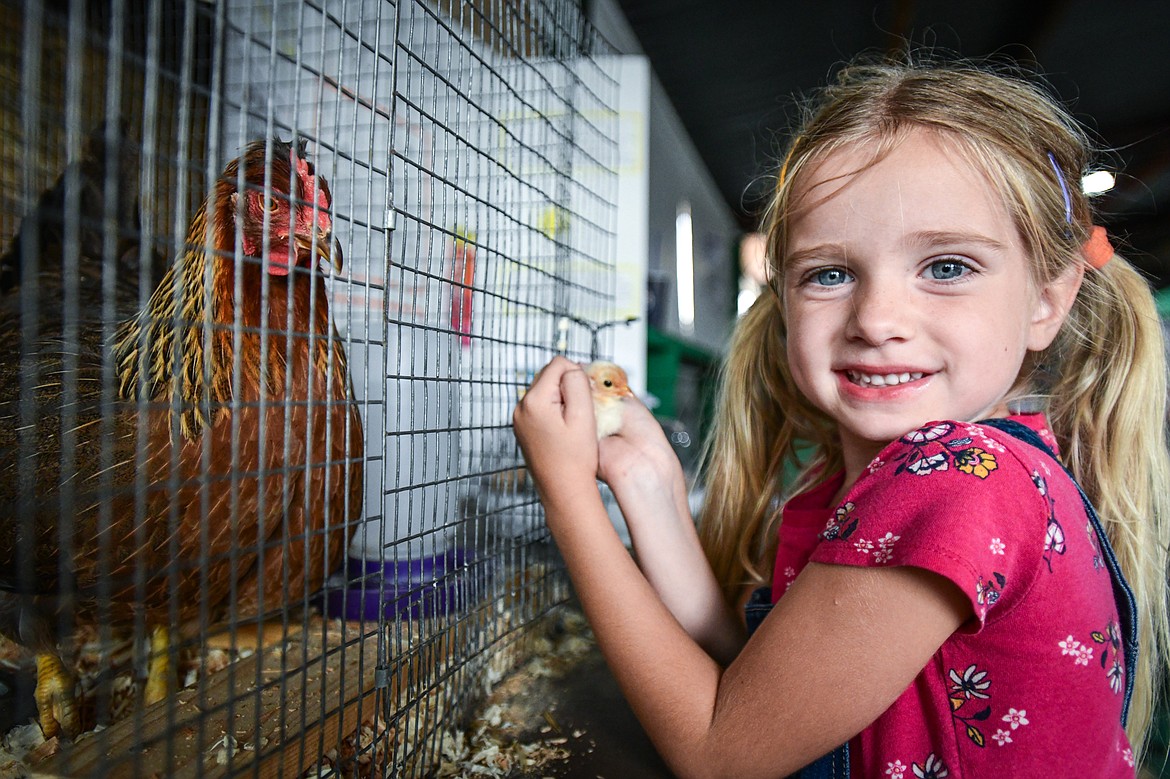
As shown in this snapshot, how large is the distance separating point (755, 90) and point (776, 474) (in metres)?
3.28

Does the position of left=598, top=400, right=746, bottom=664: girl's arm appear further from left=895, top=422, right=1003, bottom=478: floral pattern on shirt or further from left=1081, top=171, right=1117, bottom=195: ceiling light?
left=1081, top=171, right=1117, bottom=195: ceiling light

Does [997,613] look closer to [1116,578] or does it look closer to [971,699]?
[971,699]

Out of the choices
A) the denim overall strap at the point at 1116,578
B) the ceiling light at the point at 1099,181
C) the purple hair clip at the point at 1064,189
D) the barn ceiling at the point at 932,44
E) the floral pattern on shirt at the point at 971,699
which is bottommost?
the floral pattern on shirt at the point at 971,699

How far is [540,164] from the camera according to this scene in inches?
58.5

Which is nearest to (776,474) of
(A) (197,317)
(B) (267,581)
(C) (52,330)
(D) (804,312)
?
(D) (804,312)

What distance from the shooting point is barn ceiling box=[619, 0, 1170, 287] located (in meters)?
2.72

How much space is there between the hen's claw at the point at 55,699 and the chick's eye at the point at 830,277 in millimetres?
1036

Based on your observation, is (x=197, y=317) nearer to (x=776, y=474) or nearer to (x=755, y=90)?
(x=776, y=474)

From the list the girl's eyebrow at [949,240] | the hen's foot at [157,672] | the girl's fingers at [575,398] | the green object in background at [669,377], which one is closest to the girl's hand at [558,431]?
the girl's fingers at [575,398]

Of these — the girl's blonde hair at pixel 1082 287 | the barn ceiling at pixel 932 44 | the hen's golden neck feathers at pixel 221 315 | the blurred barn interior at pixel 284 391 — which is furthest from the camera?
the barn ceiling at pixel 932 44

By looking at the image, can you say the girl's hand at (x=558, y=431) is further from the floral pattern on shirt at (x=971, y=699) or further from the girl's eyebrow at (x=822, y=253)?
the floral pattern on shirt at (x=971, y=699)

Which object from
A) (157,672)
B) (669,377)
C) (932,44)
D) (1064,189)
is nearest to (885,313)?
(1064,189)

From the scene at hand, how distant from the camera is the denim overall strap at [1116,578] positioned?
26.3 inches

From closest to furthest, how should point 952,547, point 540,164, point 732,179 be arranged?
point 952,547
point 540,164
point 732,179
